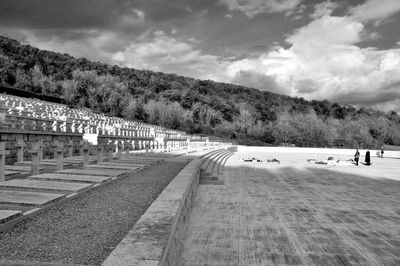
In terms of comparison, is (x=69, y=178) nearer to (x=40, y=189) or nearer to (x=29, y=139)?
(x=40, y=189)

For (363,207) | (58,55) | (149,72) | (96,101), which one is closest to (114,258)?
(363,207)

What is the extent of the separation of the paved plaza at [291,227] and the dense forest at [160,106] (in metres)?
50.2

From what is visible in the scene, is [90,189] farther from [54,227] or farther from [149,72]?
[149,72]

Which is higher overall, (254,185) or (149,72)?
(149,72)

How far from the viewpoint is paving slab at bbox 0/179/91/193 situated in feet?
20.4

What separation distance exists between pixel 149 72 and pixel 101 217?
16170 centimetres

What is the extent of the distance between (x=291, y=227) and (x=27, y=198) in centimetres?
671

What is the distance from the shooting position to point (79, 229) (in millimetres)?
4508

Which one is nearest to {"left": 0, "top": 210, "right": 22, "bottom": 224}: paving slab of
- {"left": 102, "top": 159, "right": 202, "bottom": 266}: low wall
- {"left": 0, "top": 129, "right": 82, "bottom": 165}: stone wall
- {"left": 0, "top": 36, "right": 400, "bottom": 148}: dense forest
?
{"left": 102, "top": 159, "right": 202, "bottom": 266}: low wall

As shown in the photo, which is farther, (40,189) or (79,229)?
(40,189)

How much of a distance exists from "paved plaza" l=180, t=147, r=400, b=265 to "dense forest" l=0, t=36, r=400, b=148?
1977 inches

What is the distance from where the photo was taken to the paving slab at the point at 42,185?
6207 millimetres

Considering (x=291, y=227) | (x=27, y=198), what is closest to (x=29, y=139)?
(x=27, y=198)

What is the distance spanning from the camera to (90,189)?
730 centimetres
